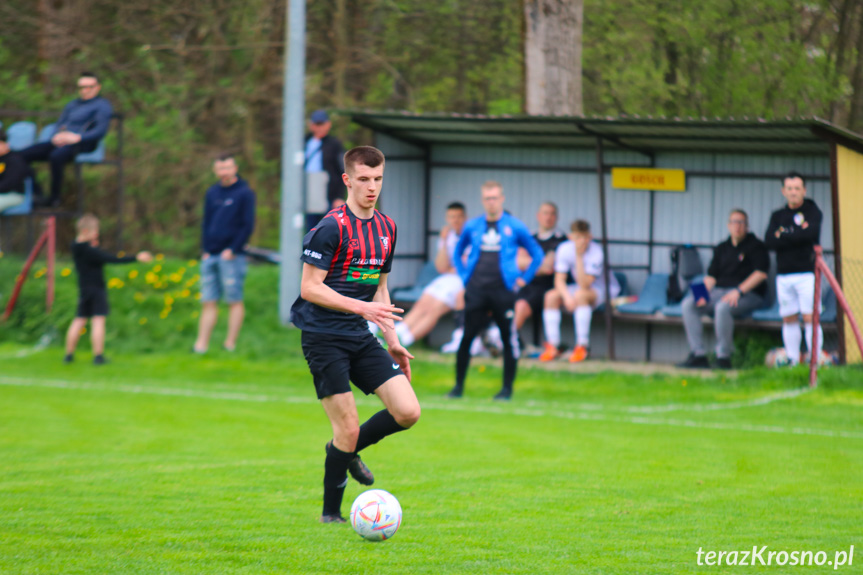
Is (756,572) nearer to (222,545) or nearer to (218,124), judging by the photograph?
(222,545)

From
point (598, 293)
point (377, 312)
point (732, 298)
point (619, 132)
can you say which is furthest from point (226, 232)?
point (377, 312)

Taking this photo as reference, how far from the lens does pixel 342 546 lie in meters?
5.01

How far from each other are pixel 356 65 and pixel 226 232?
8161 mm

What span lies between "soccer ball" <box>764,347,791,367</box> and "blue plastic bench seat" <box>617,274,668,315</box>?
1634 millimetres

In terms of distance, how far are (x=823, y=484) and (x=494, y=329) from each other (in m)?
7.22

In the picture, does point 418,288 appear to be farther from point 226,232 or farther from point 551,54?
point 551,54

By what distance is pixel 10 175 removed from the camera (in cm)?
1486

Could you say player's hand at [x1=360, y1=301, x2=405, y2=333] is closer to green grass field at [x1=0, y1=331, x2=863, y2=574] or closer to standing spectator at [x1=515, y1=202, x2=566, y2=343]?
green grass field at [x1=0, y1=331, x2=863, y2=574]

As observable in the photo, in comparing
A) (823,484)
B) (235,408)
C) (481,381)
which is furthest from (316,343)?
(481,381)

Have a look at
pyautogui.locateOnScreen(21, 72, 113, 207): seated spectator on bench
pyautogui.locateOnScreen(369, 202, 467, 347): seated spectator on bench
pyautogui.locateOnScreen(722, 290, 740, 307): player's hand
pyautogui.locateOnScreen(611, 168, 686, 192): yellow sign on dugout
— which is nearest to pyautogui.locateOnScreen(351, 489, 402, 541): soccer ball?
pyautogui.locateOnScreen(722, 290, 740, 307): player's hand

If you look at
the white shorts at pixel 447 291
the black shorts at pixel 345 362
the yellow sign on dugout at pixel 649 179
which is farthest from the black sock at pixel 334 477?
the yellow sign on dugout at pixel 649 179

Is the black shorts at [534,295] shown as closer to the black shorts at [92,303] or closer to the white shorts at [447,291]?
the white shorts at [447,291]

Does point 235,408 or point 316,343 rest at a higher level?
point 316,343

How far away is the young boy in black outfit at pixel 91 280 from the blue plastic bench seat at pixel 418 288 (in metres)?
3.57
